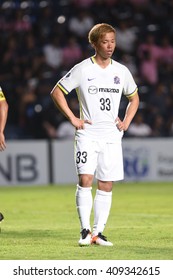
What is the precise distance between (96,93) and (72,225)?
3001mm

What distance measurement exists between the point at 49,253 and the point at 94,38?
2317 mm

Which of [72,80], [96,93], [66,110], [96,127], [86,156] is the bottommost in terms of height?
[86,156]

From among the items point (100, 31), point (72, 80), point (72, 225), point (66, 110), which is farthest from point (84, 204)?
point (72, 225)

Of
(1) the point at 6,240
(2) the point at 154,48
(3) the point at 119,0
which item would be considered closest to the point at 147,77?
(2) the point at 154,48

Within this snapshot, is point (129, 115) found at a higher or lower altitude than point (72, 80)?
lower

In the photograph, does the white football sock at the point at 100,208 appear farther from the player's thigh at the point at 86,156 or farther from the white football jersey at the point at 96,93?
the white football jersey at the point at 96,93

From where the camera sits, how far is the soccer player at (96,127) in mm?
9945

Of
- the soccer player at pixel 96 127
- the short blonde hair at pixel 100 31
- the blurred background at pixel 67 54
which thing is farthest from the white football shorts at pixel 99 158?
the blurred background at pixel 67 54

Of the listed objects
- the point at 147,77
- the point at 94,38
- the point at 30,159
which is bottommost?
the point at 30,159

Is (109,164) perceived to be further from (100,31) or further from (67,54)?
(67,54)

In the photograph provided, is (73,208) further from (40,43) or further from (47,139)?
(40,43)

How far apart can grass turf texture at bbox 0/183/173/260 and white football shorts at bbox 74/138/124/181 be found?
2.53ft

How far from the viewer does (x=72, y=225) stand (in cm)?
1247

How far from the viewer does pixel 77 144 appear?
1004 cm
